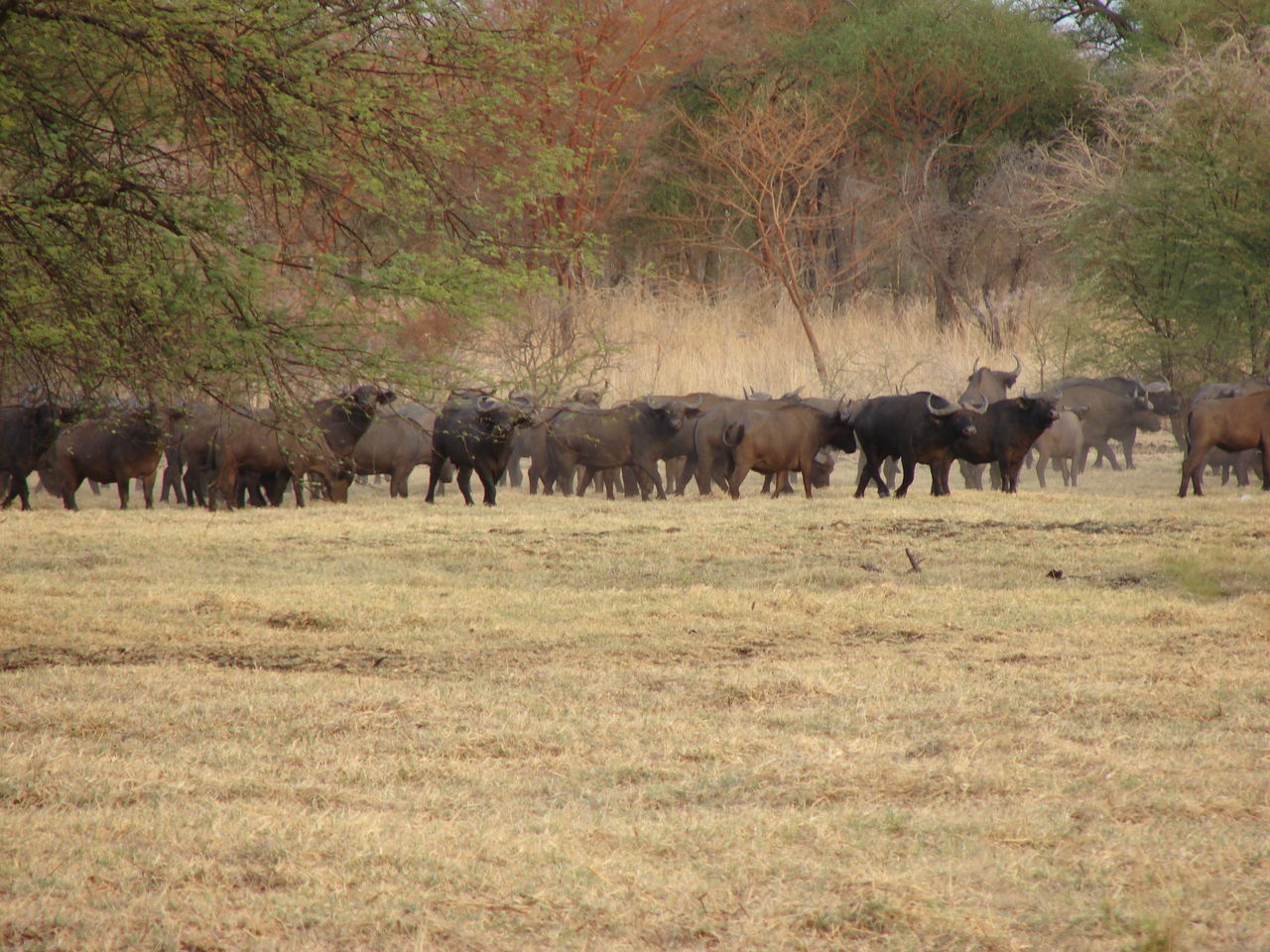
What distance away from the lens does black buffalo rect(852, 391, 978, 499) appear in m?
17.2

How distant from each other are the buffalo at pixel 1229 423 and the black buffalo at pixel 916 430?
258 cm

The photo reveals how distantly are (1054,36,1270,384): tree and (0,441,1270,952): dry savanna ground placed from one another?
10.1 metres

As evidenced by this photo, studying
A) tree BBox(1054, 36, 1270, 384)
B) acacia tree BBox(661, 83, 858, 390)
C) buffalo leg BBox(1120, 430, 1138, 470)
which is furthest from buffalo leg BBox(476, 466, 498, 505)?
buffalo leg BBox(1120, 430, 1138, 470)

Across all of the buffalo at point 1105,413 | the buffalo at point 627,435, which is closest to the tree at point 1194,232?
the buffalo at point 1105,413

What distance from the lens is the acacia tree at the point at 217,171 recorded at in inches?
280

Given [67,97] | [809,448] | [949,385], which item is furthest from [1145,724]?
[949,385]

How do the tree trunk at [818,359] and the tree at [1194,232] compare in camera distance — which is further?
the tree trunk at [818,359]

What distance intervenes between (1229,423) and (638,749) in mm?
13206

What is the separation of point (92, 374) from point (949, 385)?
22.2 metres

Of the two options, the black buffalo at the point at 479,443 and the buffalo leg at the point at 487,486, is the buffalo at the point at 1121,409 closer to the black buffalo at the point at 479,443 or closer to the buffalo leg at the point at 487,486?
the black buffalo at the point at 479,443

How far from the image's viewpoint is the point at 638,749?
243 inches

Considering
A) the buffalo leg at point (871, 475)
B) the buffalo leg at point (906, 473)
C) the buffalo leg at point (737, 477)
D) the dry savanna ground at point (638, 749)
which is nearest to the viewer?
the dry savanna ground at point (638, 749)

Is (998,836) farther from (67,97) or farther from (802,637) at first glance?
(67,97)

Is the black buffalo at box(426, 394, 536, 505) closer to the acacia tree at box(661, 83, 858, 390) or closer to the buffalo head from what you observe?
the buffalo head
